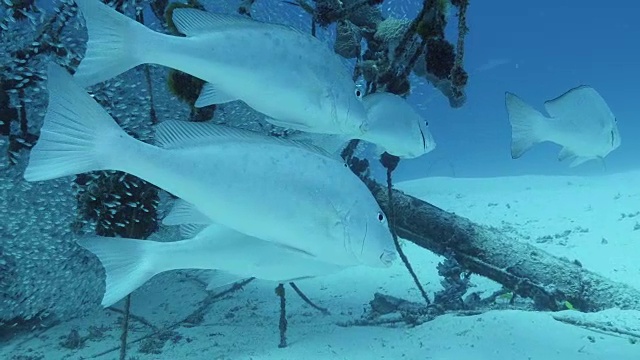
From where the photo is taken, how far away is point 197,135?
2312 millimetres

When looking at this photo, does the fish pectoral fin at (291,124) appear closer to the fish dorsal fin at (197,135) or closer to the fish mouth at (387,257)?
the fish dorsal fin at (197,135)

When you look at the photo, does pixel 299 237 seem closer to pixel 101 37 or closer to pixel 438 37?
pixel 101 37

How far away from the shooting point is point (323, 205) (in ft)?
7.48

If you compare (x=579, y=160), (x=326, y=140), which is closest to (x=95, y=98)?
(x=326, y=140)

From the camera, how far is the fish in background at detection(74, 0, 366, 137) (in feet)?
7.36

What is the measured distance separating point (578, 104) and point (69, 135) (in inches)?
178

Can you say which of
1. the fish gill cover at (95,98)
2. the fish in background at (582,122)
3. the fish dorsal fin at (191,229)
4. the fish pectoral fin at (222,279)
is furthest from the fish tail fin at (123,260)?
the fish in background at (582,122)

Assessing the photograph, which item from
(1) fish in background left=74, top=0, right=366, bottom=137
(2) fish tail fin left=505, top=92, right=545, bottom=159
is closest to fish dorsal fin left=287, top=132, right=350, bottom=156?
(1) fish in background left=74, top=0, right=366, bottom=137

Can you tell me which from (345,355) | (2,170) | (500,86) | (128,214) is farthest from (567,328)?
(500,86)

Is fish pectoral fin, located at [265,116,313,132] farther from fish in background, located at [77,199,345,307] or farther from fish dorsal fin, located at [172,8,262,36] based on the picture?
fish in background, located at [77,199,345,307]

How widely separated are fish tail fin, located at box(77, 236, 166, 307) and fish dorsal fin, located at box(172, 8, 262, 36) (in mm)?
1068

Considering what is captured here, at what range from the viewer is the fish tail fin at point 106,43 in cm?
221

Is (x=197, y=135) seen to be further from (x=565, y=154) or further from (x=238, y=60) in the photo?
(x=565, y=154)

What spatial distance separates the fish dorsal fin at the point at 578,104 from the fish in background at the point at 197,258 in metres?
3.27
